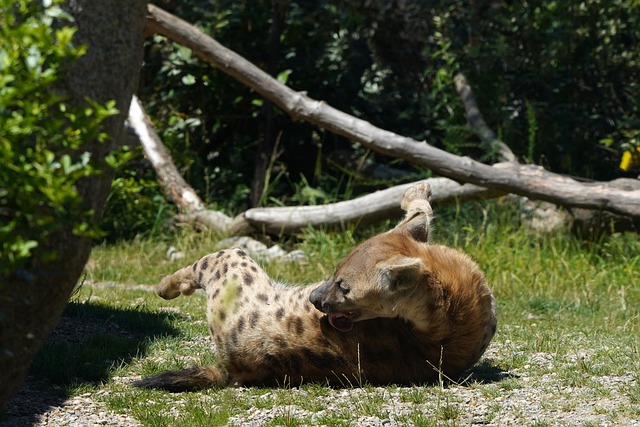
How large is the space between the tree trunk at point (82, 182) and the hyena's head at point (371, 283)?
1.66 metres

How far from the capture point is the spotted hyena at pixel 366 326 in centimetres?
504

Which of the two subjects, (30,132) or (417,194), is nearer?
(30,132)

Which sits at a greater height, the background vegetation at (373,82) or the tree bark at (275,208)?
the background vegetation at (373,82)

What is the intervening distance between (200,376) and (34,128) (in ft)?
8.67

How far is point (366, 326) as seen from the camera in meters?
5.21

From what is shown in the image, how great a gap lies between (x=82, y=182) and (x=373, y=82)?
9352 mm

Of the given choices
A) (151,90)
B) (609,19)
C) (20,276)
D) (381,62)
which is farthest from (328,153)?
(20,276)

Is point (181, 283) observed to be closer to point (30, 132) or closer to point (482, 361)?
point (482, 361)

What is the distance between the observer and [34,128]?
297cm

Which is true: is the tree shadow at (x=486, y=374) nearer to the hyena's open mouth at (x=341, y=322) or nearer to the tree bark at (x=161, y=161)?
the hyena's open mouth at (x=341, y=322)

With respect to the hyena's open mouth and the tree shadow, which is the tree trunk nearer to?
the hyena's open mouth

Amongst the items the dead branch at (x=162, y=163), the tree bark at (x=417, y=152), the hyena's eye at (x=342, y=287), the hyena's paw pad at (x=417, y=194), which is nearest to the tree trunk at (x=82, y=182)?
the hyena's eye at (x=342, y=287)

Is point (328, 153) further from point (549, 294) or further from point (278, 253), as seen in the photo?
point (549, 294)

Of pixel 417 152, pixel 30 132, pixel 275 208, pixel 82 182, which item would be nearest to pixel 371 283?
pixel 82 182
